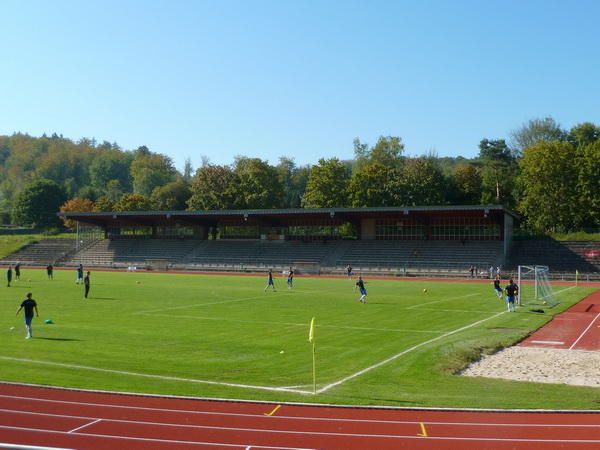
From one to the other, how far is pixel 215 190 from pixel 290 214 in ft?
102

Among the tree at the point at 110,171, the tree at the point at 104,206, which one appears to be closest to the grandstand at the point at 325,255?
the tree at the point at 104,206

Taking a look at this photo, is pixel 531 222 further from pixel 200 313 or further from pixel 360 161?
pixel 200 313

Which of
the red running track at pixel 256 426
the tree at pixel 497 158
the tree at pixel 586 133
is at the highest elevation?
the tree at pixel 586 133

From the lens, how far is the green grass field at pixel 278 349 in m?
14.4

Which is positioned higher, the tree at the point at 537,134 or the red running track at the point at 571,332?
the tree at the point at 537,134

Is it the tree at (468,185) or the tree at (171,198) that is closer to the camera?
the tree at (468,185)

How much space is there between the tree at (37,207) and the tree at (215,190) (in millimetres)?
35479

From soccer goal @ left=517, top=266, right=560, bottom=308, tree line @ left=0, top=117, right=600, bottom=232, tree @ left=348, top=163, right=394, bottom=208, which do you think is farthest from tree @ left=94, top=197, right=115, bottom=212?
soccer goal @ left=517, top=266, right=560, bottom=308

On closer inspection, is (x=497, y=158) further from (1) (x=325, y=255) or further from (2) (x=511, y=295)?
(2) (x=511, y=295)

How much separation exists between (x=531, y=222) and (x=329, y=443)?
76.5 metres

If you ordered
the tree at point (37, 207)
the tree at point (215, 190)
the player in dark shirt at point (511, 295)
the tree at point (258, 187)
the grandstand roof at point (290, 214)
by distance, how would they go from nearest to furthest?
the player in dark shirt at point (511, 295)
the grandstand roof at point (290, 214)
the tree at point (258, 187)
the tree at point (215, 190)
the tree at point (37, 207)

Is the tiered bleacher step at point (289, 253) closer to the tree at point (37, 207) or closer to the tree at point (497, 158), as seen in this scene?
the tree at point (497, 158)

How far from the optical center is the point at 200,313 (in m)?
30.0

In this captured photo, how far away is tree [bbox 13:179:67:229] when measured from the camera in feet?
401
